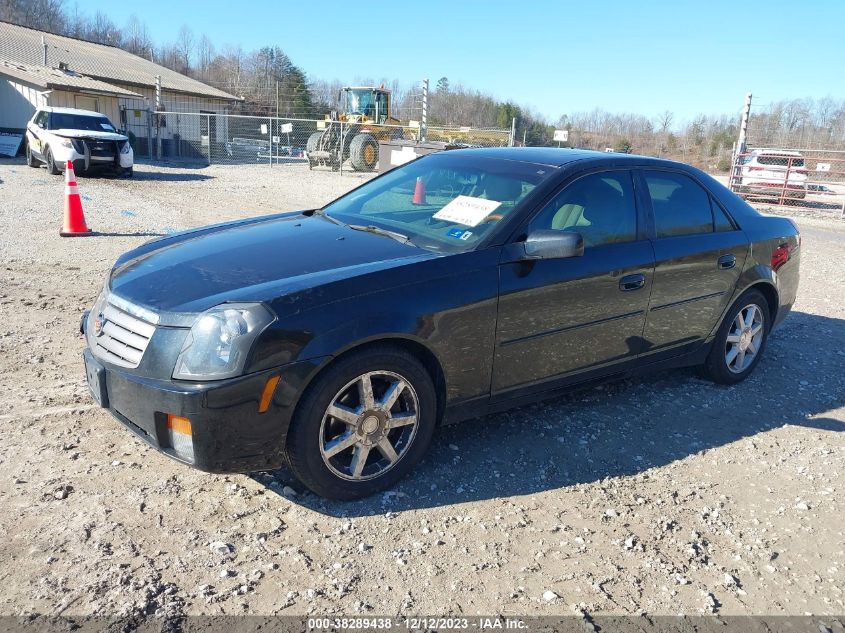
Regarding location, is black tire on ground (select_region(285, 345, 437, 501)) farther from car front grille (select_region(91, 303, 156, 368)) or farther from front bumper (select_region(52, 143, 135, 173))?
front bumper (select_region(52, 143, 135, 173))

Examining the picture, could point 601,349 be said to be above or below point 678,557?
above

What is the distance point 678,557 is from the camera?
2918mm

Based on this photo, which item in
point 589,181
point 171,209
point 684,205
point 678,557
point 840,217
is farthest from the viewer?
point 840,217

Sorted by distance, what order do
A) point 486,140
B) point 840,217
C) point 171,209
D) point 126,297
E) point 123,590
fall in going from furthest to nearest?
point 486,140 → point 840,217 → point 171,209 → point 126,297 → point 123,590

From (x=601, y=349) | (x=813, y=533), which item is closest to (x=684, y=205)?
(x=601, y=349)

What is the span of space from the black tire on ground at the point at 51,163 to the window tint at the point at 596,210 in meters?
17.1

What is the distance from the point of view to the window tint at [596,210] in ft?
12.3

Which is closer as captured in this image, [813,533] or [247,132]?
[813,533]

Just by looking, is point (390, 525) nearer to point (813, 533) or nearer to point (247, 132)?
point (813, 533)

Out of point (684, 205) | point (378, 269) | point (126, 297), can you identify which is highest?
point (684, 205)

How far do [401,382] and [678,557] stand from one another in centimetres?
147

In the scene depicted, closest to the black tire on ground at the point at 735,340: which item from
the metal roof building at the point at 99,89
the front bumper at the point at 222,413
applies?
the front bumper at the point at 222,413

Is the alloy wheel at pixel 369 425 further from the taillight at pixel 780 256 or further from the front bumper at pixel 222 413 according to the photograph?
the taillight at pixel 780 256

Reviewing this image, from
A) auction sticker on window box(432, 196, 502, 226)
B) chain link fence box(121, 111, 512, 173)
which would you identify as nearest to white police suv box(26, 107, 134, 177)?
chain link fence box(121, 111, 512, 173)
